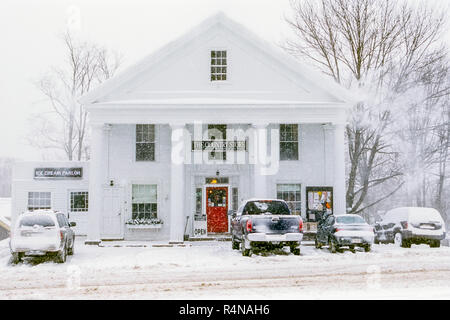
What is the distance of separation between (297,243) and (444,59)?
16.2 metres

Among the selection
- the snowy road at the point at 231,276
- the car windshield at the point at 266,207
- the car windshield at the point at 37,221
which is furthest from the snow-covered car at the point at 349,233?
the car windshield at the point at 37,221

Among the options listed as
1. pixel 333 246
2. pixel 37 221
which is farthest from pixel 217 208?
pixel 37 221

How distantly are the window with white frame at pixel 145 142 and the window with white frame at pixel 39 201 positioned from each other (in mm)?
4580

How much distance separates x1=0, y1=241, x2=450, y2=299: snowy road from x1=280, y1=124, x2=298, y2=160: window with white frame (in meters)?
6.01

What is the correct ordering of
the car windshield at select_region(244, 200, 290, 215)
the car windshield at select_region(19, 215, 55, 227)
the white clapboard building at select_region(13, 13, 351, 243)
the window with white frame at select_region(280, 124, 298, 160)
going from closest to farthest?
the car windshield at select_region(19, 215, 55, 227) < the car windshield at select_region(244, 200, 290, 215) < the white clapboard building at select_region(13, 13, 351, 243) < the window with white frame at select_region(280, 124, 298, 160)

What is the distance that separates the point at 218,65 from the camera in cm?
2258

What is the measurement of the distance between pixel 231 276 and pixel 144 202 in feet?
38.1

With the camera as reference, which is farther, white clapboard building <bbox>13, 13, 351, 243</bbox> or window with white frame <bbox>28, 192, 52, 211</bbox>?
window with white frame <bbox>28, 192, 52, 211</bbox>

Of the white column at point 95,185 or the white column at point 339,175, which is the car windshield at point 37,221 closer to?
the white column at point 95,185

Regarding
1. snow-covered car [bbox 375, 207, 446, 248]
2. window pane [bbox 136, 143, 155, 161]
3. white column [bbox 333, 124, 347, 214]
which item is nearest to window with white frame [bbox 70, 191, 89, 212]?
window pane [bbox 136, 143, 155, 161]

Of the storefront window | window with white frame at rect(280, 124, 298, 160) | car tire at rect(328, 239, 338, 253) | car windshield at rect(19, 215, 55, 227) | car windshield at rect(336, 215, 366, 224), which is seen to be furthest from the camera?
window with white frame at rect(280, 124, 298, 160)

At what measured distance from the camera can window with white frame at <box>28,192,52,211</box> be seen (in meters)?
24.1


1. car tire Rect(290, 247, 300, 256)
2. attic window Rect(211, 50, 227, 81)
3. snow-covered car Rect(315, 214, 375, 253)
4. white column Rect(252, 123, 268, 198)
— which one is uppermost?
attic window Rect(211, 50, 227, 81)

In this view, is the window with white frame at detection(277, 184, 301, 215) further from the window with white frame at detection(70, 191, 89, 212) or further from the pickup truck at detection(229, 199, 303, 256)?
the window with white frame at detection(70, 191, 89, 212)
